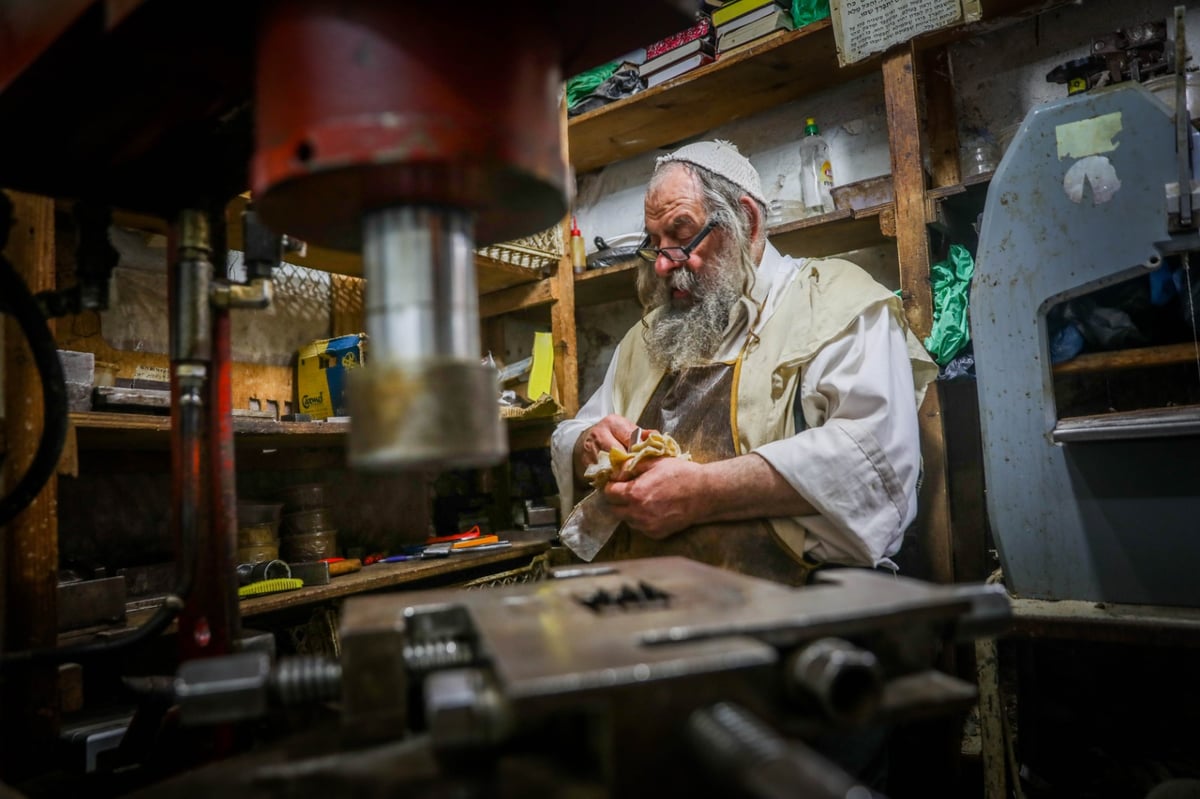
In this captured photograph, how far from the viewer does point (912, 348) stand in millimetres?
2004

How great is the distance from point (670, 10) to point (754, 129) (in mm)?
2477

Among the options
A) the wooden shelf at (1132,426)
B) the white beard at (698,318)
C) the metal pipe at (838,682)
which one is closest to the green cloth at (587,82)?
the white beard at (698,318)

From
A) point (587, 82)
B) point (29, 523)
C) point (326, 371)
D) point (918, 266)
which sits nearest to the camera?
point (29, 523)

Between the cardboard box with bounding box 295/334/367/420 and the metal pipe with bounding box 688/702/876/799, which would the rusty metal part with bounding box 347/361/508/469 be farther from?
the cardboard box with bounding box 295/334/367/420

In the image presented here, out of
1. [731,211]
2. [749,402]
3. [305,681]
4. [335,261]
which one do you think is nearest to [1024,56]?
[731,211]

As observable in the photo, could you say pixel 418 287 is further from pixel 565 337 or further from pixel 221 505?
pixel 565 337

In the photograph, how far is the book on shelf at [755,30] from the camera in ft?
8.00

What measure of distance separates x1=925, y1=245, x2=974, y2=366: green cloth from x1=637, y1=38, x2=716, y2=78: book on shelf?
3.88 feet

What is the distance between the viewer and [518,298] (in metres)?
2.99

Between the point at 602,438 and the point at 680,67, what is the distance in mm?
1477

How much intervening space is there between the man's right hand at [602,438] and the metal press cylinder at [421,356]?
58.1 inches

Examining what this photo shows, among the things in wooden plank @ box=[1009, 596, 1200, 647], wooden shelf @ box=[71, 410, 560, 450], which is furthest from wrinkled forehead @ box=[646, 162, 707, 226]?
wooden plank @ box=[1009, 596, 1200, 647]

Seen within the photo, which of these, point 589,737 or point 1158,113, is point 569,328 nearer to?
point 1158,113

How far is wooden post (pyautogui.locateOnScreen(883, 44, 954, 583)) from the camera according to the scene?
2080 mm
